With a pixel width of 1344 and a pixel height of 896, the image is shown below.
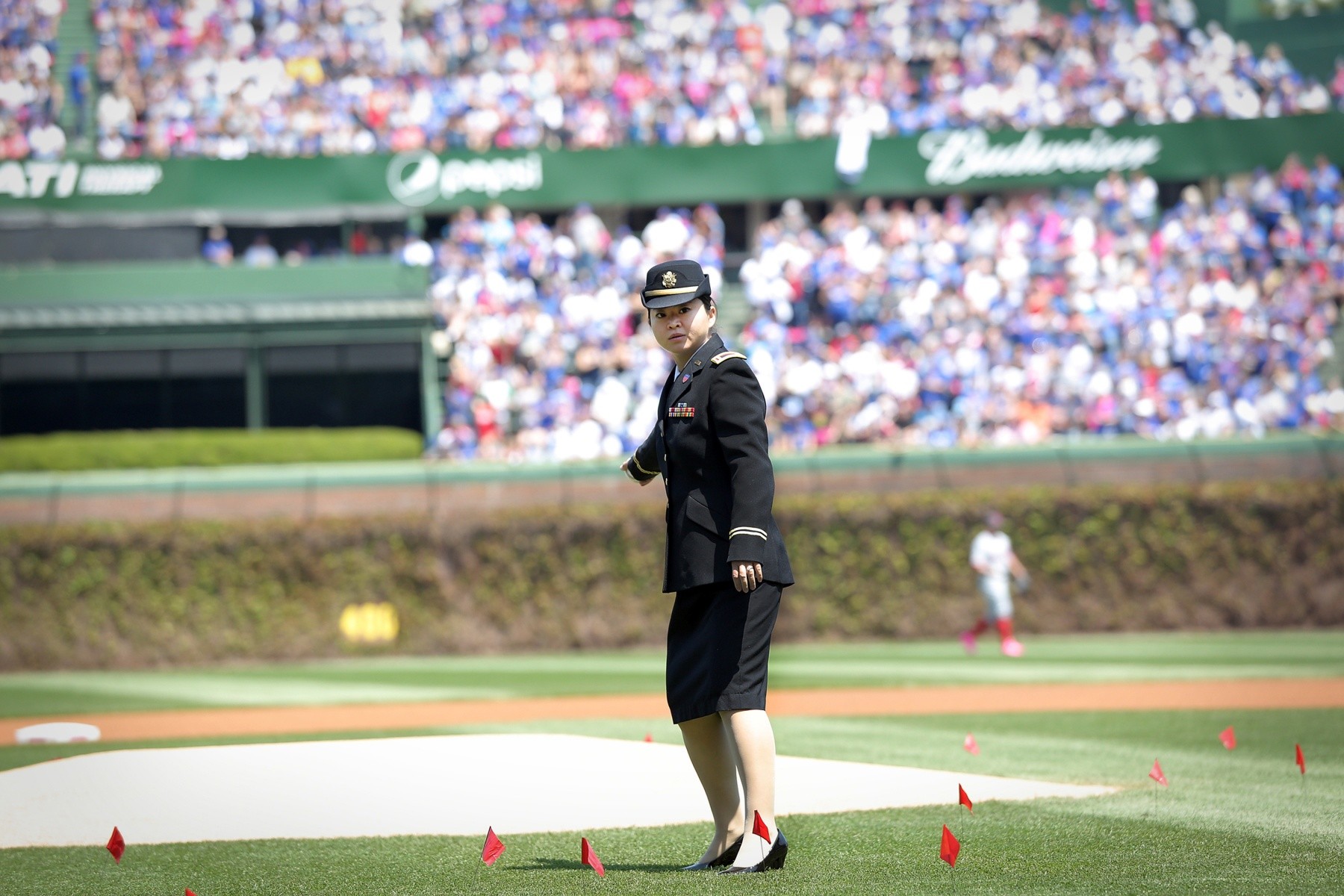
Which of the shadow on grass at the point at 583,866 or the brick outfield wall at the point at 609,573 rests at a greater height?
Result: the shadow on grass at the point at 583,866

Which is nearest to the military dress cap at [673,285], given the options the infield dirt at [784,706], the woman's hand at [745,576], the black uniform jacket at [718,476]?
the black uniform jacket at [718,476]

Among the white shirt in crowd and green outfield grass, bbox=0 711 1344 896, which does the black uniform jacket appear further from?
the white shirt in crowd

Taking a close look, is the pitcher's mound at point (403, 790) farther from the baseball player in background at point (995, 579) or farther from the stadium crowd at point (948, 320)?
the stadium crowd at point (948, 320)

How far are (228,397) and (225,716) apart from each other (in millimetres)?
14217

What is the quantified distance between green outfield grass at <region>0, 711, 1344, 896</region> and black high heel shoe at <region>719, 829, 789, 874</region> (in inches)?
2.0

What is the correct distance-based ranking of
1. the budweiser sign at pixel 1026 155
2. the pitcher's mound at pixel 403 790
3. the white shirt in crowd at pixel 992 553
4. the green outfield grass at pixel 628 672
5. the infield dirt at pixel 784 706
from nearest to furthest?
the pitcher's mound at pixel 403 790 < the infield dirt at pixel 784 706 < the green outfield grass at pixel 628 672 < the white shirt in crowd at pixel 992 553 < the budweiser sign at pixel 1026 155

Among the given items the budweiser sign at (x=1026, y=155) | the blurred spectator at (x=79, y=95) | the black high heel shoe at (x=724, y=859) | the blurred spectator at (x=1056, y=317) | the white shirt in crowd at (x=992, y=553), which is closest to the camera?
the black high heel shoe at (x=724, y=859)

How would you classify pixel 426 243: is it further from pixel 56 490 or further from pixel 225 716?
pixel 225 716

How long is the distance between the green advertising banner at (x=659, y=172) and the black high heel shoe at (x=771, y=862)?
70.1 feet

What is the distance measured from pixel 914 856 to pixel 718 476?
58.7 inches

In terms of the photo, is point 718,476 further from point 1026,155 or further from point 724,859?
point 1026,155

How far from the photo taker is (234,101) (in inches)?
1019

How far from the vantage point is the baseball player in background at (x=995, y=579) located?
16484mm

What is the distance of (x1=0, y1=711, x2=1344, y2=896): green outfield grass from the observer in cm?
464
